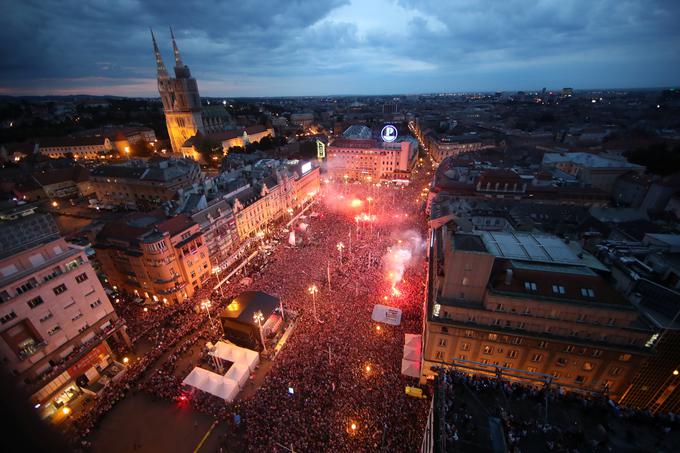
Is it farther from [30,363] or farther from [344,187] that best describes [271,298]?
[344,187]

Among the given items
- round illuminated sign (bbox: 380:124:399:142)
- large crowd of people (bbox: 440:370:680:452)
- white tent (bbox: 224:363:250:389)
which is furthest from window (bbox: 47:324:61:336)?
round illuminated sign (bbox: 380:124:399:142)

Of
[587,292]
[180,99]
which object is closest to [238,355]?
[587,292]

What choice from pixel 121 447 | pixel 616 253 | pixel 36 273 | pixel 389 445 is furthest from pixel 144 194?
pixel 616 253

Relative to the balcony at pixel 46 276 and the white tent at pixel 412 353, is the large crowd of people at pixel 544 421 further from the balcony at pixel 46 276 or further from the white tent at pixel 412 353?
the balcony at pixel 46 276

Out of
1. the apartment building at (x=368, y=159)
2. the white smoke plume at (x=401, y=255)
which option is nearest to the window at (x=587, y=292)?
the white smoke plume at (x=401, y=255)

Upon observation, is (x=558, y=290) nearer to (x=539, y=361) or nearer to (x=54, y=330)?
(x=539, y=361)

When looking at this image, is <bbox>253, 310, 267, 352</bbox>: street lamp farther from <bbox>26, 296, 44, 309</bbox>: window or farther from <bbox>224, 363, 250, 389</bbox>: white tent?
<bbox>26, 296, 44, 309</bbox>: window
